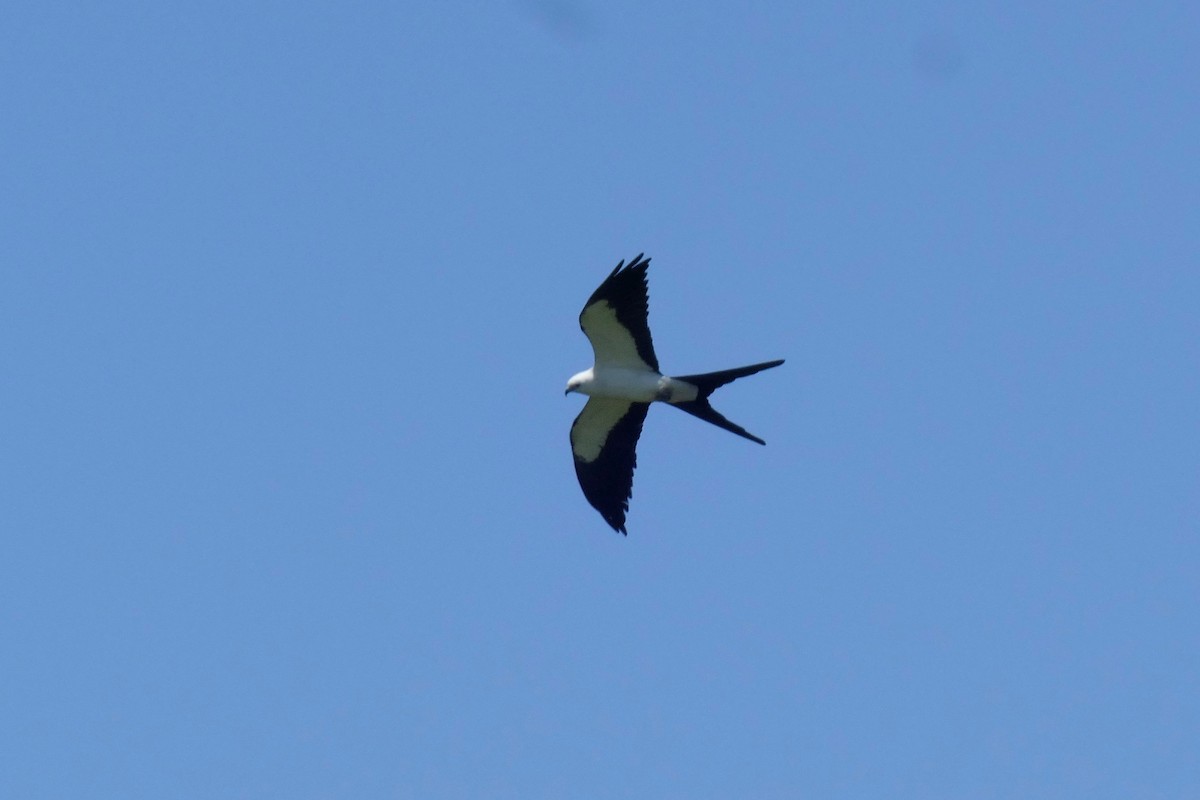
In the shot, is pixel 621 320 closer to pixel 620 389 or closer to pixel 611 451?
pixel 620 389

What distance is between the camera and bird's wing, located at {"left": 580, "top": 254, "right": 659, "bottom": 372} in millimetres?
16469

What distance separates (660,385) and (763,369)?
1322 mm

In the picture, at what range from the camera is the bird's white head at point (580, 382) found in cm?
1728

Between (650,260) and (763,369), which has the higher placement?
(650,260)

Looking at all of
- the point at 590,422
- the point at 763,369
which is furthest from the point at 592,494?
the point at 763,369

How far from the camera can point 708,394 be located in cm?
1680

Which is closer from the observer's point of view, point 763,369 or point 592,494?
point 763,369

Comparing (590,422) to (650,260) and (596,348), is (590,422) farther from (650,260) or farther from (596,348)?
(650,260)

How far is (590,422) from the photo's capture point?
58.4 feet

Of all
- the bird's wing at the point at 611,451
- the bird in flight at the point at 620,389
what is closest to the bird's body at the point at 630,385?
the bird in flight at the point at 620,389

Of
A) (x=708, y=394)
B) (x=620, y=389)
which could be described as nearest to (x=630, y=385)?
(x=620, y=389)

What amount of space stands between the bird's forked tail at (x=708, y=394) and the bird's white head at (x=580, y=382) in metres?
0.97

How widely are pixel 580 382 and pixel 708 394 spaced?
1393 mm

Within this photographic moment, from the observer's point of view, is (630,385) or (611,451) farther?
(611,451)
